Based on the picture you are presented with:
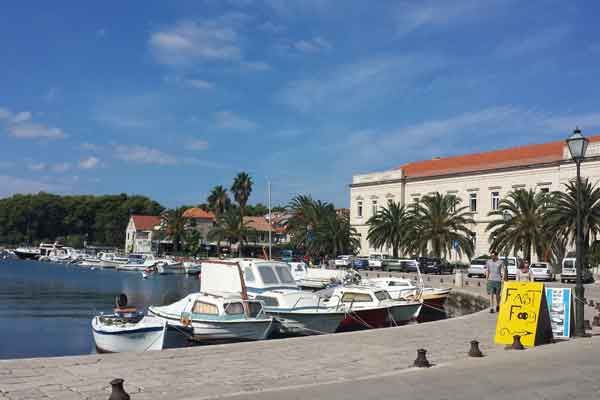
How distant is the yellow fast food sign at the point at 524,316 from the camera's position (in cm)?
1381

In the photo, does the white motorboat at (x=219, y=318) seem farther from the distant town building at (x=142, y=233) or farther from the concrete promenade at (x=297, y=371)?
the distant town building at (x=142, y=233)

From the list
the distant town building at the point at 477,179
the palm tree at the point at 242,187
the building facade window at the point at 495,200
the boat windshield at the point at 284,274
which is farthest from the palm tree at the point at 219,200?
the boat windshield at the point at 284,274

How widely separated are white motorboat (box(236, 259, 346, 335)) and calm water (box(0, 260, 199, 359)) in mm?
6701

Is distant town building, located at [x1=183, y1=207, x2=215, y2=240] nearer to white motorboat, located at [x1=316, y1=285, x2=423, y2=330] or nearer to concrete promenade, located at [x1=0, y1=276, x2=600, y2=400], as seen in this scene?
white motorboat, located at [x1=316, y1=285, x2=423, y2=330]

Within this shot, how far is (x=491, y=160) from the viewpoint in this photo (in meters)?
72.6

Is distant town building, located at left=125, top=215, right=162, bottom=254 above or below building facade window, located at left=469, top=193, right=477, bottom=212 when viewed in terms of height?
below

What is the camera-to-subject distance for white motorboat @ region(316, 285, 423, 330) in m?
24.1

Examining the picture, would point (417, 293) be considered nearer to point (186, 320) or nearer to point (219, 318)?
point (219, 318)

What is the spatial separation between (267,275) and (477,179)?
49.5 m

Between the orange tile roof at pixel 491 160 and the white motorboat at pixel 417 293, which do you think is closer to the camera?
the white motorboat at pixel 417 293

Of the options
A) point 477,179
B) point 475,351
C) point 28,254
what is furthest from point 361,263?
point 28,254

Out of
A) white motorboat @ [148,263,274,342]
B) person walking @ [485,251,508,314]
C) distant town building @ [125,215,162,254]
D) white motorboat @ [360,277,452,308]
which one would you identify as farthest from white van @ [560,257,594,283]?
distant town building @ [125,215,162,254]

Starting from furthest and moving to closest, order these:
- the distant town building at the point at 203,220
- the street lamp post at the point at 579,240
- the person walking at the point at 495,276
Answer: the distant town building at the point at 203,220
the person walking at the point at 495,276
the street lamp post at the point at 579,240

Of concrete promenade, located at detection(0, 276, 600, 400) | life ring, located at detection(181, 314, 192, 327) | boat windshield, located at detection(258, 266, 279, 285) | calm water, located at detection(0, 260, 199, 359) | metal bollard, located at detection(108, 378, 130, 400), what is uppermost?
boat windshield, located at detection(258, 266, 279, 285)
